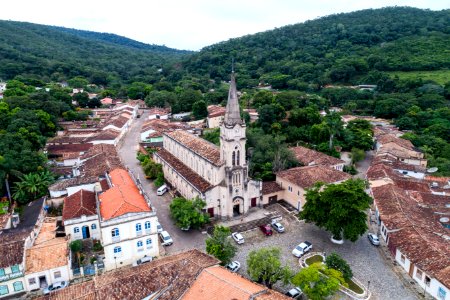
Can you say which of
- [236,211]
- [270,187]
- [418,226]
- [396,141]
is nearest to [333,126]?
[396,141]

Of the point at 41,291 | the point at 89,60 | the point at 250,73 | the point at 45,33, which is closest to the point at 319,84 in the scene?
the point at 250,73

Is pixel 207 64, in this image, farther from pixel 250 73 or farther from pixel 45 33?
pixel 45 33

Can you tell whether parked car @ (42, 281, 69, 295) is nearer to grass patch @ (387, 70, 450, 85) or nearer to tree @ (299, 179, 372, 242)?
tree @ (299, 179, 372, 242)

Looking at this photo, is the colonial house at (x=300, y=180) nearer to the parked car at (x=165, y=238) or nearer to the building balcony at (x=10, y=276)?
the parked car at (x=165, y=238)

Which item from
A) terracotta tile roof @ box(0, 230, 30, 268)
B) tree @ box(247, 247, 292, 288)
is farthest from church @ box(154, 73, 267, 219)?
terracotta tile roof @ box(0, 230, 30, 268)

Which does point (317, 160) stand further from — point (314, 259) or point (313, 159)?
point (314, 259)
